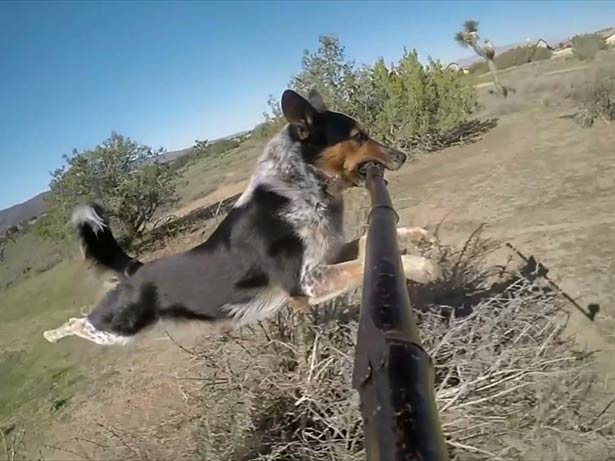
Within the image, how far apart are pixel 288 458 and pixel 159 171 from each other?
21.2 metres

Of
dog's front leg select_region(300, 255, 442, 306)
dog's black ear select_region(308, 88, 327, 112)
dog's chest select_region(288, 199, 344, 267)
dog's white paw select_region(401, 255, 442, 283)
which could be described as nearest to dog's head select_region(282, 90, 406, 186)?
dog's chest select_region(288, 199, 344, 267)

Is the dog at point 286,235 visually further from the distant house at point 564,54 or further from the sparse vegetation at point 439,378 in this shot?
the distant house at point 564,54

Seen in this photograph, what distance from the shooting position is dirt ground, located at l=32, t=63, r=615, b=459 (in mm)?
6203

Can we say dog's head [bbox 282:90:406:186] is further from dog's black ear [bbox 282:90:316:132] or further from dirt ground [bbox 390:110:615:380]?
dirt ground [bbox 390:110:615:380]

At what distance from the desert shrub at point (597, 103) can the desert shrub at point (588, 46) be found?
A: 59.2 feet

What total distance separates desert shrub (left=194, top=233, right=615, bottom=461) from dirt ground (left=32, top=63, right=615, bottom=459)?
476 millimetres

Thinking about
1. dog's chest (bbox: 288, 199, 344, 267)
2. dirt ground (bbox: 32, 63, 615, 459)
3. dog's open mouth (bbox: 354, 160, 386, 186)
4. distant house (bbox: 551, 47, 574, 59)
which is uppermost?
distant house (bbox: 551, 47, 574, 59)

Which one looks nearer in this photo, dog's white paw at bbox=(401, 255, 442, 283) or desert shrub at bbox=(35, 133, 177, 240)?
dog's white paw at bbox=(401, 255, 442, 283)

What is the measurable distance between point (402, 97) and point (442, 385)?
18.7 m

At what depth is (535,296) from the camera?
5.71 meters

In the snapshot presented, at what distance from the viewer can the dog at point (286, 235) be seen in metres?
5.19

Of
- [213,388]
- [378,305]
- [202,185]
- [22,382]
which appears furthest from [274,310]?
[202,185]

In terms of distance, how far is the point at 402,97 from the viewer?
72.3 feet

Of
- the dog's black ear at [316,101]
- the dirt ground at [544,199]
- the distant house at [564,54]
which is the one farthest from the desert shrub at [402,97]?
the distant house at [564,54]
